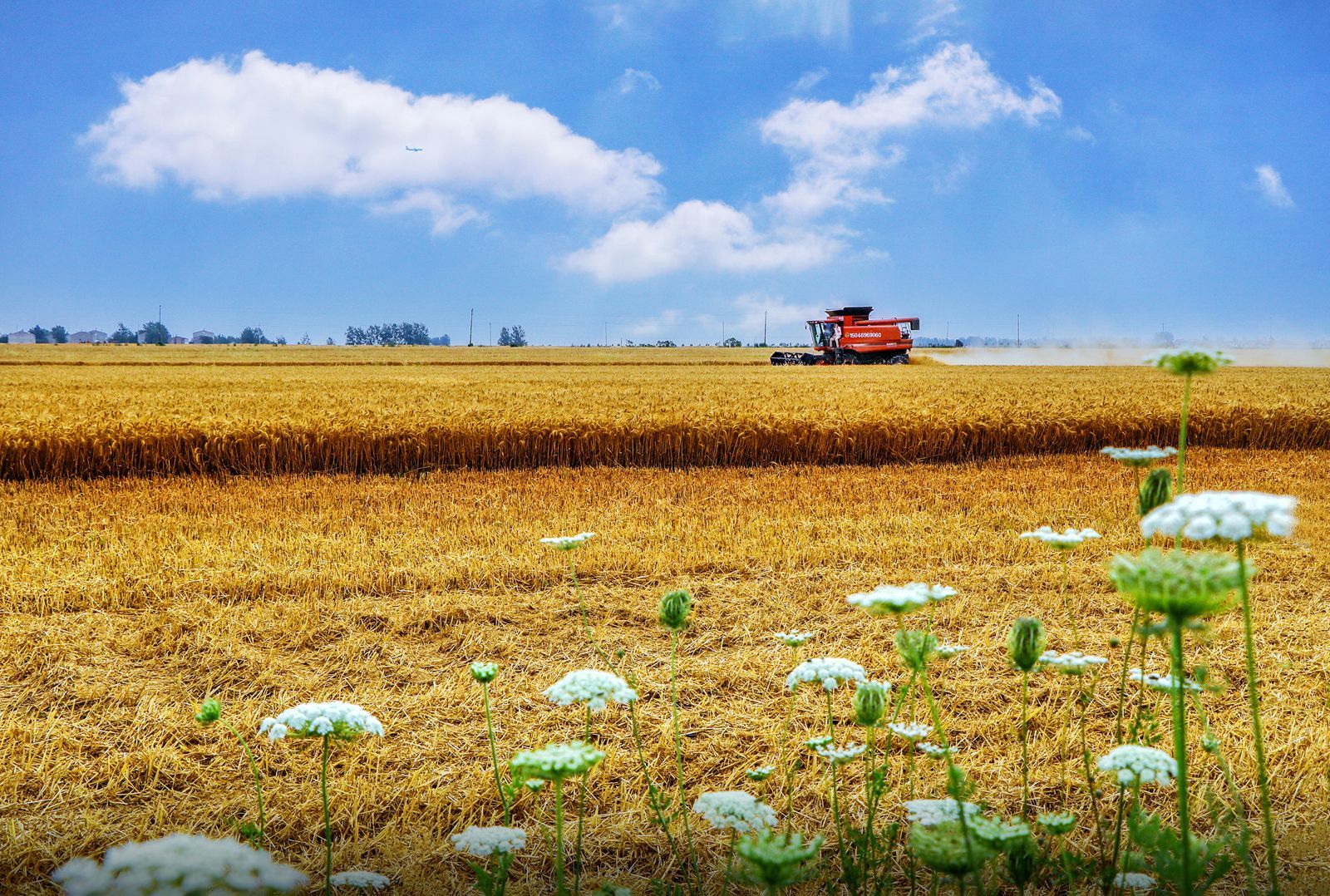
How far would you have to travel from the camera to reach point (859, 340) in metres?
44.7

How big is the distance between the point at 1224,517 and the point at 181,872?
1778 millimetres

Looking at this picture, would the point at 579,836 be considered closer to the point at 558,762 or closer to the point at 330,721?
the point at 558,762

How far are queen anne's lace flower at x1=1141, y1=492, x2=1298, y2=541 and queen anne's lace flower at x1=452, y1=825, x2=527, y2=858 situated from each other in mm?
1750

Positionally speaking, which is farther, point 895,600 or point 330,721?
point 330,721

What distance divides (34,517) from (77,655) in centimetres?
493

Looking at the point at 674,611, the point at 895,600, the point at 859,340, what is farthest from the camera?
the point at 859,340

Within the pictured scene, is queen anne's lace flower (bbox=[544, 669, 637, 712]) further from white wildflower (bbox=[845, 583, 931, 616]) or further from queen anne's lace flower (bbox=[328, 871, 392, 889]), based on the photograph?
white wildflower (bbox=[845, 583, 931, 616])

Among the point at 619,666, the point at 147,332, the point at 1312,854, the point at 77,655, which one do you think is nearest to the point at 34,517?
the point at 77,655

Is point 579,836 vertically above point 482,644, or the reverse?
point 579,836

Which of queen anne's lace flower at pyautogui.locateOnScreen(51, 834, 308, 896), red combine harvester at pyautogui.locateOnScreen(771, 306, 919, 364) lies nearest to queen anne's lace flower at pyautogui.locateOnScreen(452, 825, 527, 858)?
queen anne's lace flower at pyautogui.locateOnScreen(51, 834, 308, 896)

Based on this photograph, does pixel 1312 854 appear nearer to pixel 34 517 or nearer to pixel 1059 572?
pixel 1059 572

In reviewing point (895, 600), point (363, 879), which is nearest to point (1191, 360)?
point (895, 600)

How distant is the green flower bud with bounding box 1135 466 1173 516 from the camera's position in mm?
2242

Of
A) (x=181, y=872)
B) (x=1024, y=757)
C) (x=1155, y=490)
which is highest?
(x=1155, y=490)
